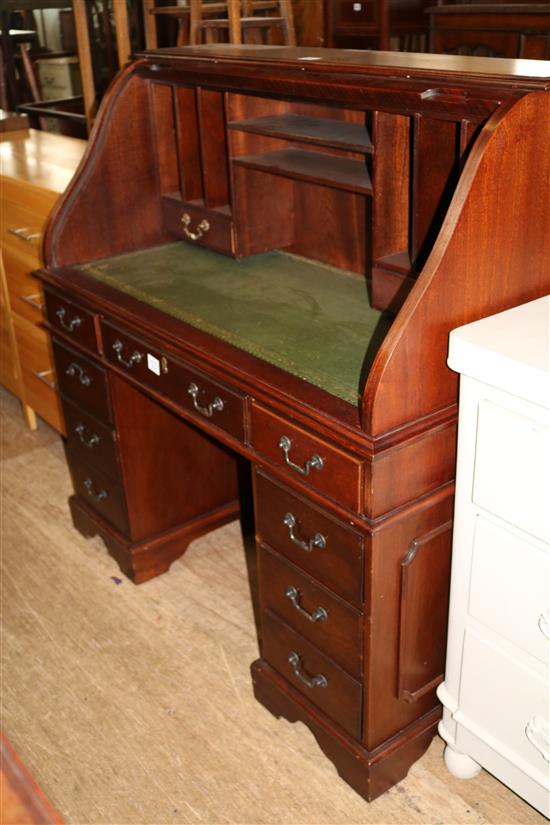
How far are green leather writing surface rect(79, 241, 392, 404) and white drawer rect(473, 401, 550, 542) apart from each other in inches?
10.2

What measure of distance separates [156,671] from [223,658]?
0.19 m

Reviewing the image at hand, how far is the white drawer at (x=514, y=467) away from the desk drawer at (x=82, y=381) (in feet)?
4.00

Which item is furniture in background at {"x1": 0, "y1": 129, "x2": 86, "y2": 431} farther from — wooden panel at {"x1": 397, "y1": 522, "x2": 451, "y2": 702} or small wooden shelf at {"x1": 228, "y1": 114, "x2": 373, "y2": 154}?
wooden panel at {"x1": 397, "y1": 522, "x2": 451, "y2": 702}

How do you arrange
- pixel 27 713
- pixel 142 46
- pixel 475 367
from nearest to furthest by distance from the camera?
pixel 475 367 → pixel 27 713 → pixel 142 46

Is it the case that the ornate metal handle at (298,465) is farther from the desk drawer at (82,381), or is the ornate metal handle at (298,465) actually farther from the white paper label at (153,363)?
the desk drawer at (82,381)

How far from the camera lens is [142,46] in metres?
6.10

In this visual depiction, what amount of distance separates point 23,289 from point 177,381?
1.45m

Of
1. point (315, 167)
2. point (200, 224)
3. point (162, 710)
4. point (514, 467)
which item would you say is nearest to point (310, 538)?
point (514, 467)

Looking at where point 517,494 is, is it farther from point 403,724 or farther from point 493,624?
point 403,724

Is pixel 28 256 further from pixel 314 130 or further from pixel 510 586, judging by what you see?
pixel 510 586

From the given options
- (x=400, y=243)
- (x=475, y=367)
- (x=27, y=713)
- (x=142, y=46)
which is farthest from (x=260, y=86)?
(x=142, y=46)

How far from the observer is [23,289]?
3240mm

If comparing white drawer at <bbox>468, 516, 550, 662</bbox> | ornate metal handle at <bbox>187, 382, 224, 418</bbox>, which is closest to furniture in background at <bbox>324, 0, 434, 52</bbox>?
ornate metal handle at <bbox>187, 382, 224, 418</bbox>

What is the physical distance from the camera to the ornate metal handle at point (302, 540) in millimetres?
1756
